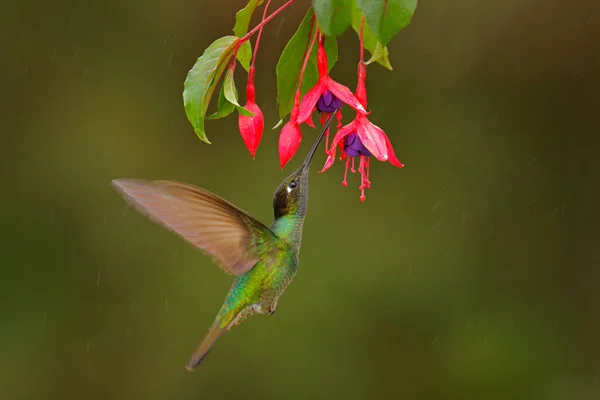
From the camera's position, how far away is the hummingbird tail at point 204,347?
1081 mm

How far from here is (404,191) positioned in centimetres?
294

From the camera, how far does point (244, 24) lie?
94cm

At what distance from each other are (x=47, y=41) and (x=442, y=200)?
1478mm

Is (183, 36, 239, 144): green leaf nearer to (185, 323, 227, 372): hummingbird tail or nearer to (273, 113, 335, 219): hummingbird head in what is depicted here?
(273, 113, 335, 219): hummingbird head

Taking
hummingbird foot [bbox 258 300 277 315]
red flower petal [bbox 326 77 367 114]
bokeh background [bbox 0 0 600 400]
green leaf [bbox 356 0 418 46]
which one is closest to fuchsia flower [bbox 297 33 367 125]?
red flower petal [bbox 326 77 367 114]

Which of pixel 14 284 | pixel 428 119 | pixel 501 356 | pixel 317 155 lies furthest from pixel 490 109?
pixel 14 284

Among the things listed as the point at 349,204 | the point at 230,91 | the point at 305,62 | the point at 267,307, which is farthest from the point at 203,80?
the point at 349,204

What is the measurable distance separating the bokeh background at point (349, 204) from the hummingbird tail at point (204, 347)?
169 centimetres

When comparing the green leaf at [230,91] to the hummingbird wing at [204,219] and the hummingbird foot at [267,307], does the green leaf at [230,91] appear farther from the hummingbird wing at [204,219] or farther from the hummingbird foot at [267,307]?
the hummingbird foot at [267,307]

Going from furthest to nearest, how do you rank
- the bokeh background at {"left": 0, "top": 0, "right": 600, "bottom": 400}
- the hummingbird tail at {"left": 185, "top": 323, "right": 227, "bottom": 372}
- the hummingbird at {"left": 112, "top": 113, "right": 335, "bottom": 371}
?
the bokeh background at {"left": 0, "top": 0, "right": 600, "bottom": 400}, the hummingbird tail at {"left": 185, "top": 323, "right": 227, "bottom": 372}, the hummingbird at {"left": 112, "top": 113, "right": 335, "bottom": 371}

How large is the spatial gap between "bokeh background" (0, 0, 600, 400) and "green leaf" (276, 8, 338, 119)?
1814 millimetres

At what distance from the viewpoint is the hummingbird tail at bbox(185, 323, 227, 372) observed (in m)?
1.08

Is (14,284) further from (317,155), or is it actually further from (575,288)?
(575,288)

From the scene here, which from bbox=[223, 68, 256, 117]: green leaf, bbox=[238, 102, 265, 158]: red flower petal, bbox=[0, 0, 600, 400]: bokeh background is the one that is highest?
bbox=[223, 68, 256, 117]: green leaf
